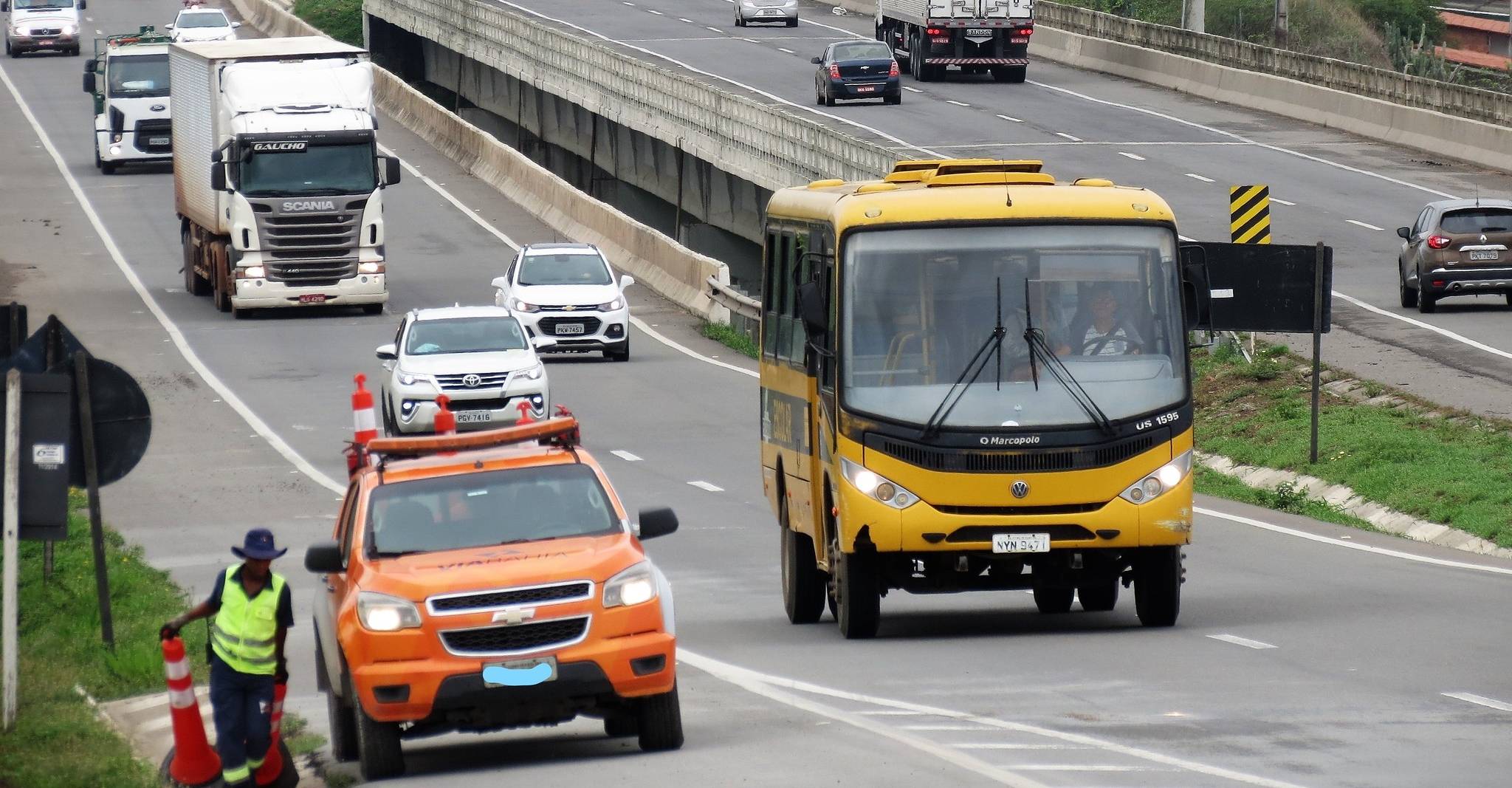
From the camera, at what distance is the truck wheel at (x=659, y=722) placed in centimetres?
1127

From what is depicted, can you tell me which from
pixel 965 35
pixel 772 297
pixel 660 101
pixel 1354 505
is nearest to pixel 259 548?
pixel 772 297

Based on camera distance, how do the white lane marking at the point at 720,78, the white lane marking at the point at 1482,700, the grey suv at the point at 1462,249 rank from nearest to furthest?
the white lane marking at the point at 1482,700
the grey suv at the point at 1462,249
the white lane marking at the point at 720,78

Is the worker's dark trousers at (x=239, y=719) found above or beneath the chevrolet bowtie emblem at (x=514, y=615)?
beneath

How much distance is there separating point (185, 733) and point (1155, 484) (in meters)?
6.20

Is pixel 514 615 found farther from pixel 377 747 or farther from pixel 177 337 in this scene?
pixel 177 337

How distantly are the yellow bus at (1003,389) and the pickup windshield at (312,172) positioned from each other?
2529 cm

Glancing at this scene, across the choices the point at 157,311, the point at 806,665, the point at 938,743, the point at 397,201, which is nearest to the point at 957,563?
the point at 806,665

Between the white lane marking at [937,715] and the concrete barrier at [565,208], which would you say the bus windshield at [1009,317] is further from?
the concrete barrier at [565,208]

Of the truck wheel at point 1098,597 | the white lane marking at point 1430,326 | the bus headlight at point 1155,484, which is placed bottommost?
the white lane marking at point 1430,326

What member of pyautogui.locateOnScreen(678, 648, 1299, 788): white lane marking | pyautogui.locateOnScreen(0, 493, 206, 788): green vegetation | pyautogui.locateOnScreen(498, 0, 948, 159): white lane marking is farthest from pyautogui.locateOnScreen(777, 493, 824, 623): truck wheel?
pyautogui.locateOnScreen(498, 0, 948, 159): white lane marking

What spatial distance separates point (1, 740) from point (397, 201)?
139ft

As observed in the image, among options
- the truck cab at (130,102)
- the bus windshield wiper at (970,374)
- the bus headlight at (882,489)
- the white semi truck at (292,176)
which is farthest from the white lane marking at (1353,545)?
the truck cab at (130,102)

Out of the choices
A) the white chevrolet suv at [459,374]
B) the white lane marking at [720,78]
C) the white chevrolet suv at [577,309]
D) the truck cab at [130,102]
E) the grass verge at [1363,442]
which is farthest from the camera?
the truck cab at [130,102]

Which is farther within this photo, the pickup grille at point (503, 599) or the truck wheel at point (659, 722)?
the truck wheel at point (659, 722)
